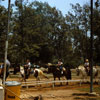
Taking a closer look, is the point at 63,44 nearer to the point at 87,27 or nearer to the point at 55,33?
the point at 55,33

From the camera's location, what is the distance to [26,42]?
3250cm

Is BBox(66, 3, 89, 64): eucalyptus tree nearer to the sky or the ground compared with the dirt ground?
nearer to the sky

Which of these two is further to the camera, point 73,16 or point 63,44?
point 63,44

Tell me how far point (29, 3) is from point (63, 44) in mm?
21086

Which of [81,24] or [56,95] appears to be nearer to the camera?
[56,95]

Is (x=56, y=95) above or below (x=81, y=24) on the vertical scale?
below

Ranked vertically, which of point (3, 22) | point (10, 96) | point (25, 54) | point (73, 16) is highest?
point (73, 16)

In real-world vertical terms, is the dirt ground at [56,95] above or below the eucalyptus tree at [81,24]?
below

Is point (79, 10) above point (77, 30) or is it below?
above

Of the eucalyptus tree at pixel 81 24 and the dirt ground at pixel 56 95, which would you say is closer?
the dirt ground at pixel 56 95

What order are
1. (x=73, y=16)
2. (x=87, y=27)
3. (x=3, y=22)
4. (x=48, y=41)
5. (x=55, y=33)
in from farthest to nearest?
(x=48, y=41)
(x=55, y=33)
(x=73, y=16)
(x=87, y=27)
(x=3, y=22)

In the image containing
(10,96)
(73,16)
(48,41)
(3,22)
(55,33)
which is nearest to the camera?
(10,96)

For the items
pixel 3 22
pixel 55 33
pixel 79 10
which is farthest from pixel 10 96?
pixel 55 33

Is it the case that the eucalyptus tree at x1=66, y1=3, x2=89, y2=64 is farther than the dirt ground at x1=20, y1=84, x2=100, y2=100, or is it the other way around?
the eucalyptus tree at x1=66, y1=3, x2=89, y2=64
